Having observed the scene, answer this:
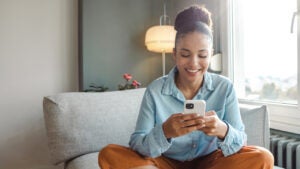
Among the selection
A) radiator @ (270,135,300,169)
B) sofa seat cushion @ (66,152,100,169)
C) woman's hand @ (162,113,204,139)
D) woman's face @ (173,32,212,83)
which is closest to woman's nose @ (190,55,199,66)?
woman's face @ (173,32,212,83)

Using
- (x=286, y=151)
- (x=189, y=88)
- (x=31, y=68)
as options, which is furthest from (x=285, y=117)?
(x=31, y=68)

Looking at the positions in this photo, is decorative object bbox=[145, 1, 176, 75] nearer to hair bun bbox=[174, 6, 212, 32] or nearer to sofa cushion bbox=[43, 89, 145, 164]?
sofa cushion bbox=[43, 89, 145, 164]

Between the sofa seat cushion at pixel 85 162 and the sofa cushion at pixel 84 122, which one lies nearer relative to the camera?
the sofa seat cushion at pixel 85 162

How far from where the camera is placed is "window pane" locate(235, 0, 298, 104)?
67.3 inches

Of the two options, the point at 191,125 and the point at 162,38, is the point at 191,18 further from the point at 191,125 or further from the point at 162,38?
the point at 162,38

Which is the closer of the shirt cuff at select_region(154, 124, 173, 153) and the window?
the shirt cuff at select_region(154, 124, 173, 153)

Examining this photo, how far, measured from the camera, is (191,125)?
0.84m

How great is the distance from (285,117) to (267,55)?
433 millimetres

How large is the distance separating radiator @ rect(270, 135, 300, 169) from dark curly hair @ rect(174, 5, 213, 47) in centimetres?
82

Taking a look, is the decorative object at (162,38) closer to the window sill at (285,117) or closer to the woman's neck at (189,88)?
the window sill at (285,117)

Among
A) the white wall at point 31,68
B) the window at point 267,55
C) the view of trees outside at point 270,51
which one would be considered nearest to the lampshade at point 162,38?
the window at point 267,55

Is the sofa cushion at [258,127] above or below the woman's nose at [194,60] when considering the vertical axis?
below

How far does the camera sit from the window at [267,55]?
168cm

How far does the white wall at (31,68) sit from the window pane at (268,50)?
141cm
